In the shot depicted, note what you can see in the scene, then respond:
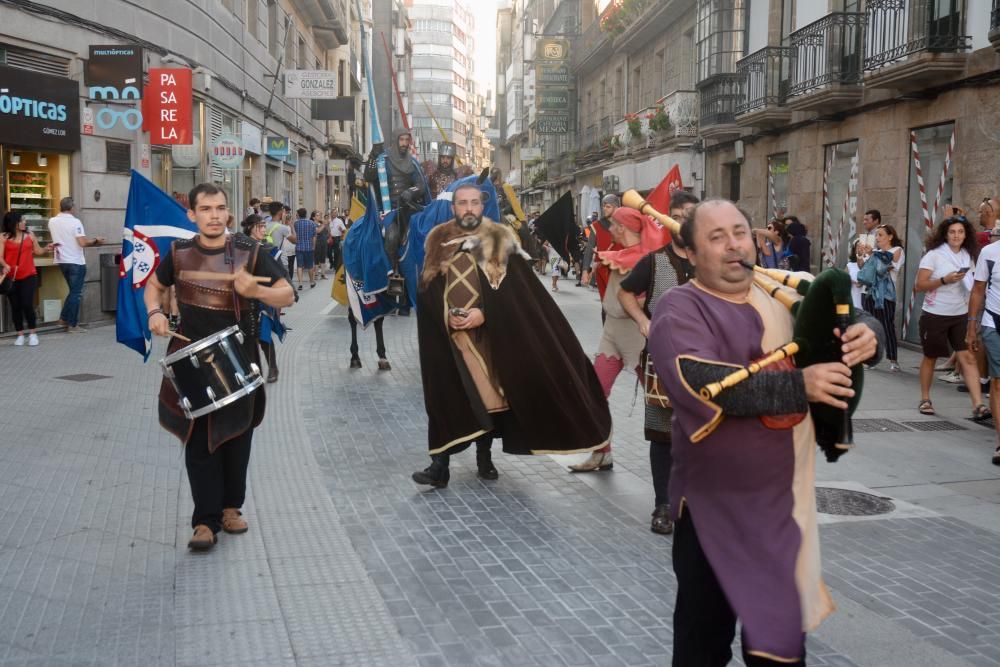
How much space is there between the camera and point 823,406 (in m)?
2.87

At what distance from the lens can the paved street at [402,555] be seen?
4.06 metres

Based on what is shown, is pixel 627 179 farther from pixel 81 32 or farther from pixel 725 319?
pixel 725 319

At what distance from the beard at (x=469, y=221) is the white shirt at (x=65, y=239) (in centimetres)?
926

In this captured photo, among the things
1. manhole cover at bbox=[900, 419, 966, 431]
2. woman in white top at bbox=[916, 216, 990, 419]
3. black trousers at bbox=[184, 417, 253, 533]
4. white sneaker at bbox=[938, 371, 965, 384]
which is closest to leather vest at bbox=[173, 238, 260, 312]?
black trousers at bbox=[184, 417, 253, 533]

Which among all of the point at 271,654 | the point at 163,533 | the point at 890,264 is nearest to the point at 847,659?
the point at 271,654

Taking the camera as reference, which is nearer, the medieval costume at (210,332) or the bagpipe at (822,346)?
the bagpipe at (822,346)

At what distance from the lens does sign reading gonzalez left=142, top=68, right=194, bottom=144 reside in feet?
52.5

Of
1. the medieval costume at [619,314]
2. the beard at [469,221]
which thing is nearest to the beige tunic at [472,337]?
the beard at [469,221]

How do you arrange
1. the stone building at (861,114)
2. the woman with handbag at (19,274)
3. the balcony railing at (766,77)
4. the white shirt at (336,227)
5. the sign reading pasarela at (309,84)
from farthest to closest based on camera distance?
the white shirt at (336,227)
the sign reading pasarela at (309,84)
the balcony railing at (766,77)
the stone building at (861,114)
the woman with handbag at (19,274)

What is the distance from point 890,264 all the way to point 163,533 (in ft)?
29.3

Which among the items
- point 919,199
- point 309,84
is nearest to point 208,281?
point 919,199

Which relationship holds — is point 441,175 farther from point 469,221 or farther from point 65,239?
point 469,221

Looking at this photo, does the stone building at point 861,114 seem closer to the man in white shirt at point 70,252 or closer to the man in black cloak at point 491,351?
the man in black cloak at point 491,351

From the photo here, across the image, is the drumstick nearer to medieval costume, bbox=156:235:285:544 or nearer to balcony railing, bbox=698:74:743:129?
medieval costume, bbox=156:235:285:544
